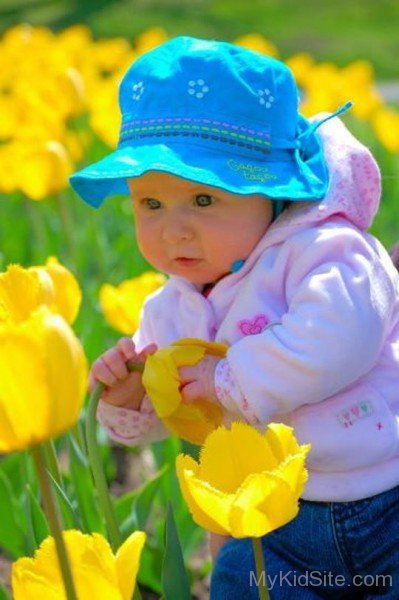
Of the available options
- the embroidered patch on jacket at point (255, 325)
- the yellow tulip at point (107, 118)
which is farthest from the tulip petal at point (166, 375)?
the yellow tulip at point (107, 118)

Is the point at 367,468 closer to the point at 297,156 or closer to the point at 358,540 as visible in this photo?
the point at 358,540

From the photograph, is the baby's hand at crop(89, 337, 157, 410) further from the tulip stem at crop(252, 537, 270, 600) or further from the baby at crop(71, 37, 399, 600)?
the tulip stem at crop(252, 537, 270, 600)

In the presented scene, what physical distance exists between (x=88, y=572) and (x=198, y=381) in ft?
1.39

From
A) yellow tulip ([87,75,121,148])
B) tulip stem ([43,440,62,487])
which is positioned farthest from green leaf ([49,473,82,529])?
yellow tulip ([87,75,121,148])

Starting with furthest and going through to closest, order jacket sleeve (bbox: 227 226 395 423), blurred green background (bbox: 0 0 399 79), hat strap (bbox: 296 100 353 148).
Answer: blurred green background (bbox: 0 0 399 79)
hat strap (bbox: 296 100 353 148)
jacket sleeve (bbox: 227 226 395 423)

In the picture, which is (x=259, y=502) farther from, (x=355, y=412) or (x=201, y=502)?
(x=355, y=412)

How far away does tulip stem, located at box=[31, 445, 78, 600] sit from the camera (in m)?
1.28

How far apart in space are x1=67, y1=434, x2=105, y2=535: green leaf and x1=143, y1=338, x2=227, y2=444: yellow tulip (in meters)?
0.37

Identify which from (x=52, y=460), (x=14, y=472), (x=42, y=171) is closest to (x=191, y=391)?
(x=52, y=460)

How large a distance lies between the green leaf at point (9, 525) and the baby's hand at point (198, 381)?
1.90 ft

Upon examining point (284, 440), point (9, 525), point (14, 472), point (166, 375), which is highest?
point (284, 440)

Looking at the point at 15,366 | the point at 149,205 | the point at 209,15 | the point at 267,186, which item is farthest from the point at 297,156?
the point at 209,15

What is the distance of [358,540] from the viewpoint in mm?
1844

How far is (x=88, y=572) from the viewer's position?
1.45 metres
